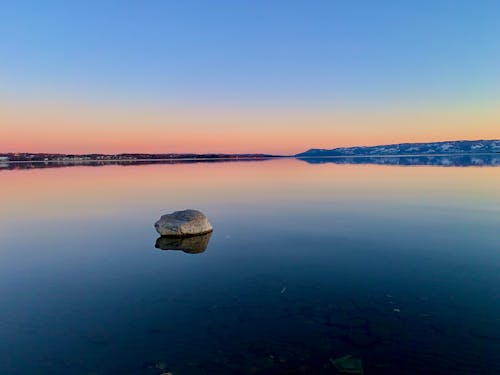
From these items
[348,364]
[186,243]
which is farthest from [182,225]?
[348,364]

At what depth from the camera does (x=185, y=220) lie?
52.7 ft

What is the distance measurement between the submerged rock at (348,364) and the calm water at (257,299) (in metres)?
0.11

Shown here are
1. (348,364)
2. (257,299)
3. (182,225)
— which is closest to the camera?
(348,364)

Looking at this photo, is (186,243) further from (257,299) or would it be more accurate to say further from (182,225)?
(257,299)

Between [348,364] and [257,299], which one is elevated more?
[257,299]

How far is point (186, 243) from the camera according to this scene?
1483 cm

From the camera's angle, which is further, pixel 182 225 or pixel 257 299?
pixel 182 225

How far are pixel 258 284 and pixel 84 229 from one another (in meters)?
12.5

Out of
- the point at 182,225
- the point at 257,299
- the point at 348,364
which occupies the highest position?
the point at 182,225

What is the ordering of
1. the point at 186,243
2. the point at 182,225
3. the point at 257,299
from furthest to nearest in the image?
the point at 182,225 < the point at 186,243 < the point at 257,299

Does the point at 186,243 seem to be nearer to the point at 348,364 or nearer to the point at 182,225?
the point at 182,225

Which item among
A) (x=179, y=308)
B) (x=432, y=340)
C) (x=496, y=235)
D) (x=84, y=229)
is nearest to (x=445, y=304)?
(x=432, y=340)

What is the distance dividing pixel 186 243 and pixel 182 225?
1378mm

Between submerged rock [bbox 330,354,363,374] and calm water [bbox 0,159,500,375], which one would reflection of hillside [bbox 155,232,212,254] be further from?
submerged rock [bbox 330,354,363,374]
